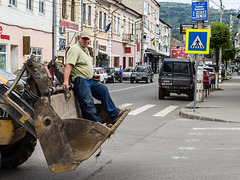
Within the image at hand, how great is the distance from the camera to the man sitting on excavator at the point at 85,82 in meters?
5.76

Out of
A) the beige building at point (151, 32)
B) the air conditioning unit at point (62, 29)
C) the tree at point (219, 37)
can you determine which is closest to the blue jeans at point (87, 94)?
the air conditioning unit at point (62, 29)

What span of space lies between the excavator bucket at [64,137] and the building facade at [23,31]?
2293 cm

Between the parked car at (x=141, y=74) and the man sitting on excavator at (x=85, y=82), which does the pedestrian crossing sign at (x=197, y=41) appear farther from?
the parked car at (x=141, y=74)

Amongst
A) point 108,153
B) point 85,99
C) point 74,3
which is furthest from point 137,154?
point 74,3

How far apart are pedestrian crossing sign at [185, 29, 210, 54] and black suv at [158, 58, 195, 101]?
236 inches

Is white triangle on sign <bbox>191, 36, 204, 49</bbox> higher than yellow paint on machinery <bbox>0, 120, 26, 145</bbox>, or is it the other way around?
white triangle on sign <bbox>191, 36, 204, 49</bbox>

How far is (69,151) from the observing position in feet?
15.8

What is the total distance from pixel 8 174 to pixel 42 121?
1.57 meters

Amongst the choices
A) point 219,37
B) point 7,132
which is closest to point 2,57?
point 219,37

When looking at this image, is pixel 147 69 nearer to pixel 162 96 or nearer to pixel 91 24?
pixel 91 24

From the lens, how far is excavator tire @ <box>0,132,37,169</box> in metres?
5.95

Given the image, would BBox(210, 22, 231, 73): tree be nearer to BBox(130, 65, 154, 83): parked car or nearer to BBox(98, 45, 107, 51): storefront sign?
BBox(130, 65, 154, 83): parked car

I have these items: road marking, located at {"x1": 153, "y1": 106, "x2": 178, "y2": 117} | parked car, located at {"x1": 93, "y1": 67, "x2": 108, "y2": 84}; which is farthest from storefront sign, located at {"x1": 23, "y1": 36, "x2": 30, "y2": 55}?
road marking, located at {"x1": 153, "y1": 106, "x2": 178, "y2": 117}


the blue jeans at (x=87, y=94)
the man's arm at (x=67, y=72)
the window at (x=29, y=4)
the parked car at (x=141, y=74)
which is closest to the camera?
the man's arm at (x=67, y=72)
